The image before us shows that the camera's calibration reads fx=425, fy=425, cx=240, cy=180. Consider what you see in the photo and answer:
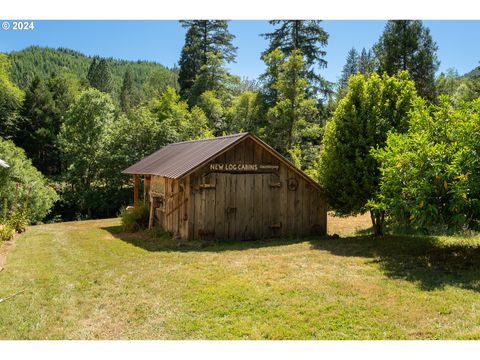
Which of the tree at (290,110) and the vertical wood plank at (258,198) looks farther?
the tree at (290,110)

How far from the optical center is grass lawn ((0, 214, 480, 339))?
7.09 meters

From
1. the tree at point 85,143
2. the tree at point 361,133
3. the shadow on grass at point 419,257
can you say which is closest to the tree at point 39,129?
the tree at point 85,143

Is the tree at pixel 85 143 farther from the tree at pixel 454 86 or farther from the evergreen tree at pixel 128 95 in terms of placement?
the evergreen tree at pixel 128 95

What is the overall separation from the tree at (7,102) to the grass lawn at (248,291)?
27322 millimetres

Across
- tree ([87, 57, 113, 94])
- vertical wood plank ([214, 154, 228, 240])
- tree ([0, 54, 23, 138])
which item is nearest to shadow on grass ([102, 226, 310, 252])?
vertical wood plank ([214, 154, 228, 240])

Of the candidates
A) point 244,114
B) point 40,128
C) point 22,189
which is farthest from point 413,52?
point 40,128

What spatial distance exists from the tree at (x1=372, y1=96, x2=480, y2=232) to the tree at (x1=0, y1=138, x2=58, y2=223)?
60.3ft

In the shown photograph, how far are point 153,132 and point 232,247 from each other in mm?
19338

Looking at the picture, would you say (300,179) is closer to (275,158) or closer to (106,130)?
(275,158)

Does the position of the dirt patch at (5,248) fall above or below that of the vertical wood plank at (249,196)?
below

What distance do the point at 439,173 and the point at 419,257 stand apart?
2.86m

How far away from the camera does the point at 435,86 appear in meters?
31.4

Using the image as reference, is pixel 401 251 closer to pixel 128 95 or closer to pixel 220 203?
pixel 220 203

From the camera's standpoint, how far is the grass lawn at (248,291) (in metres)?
7.09
